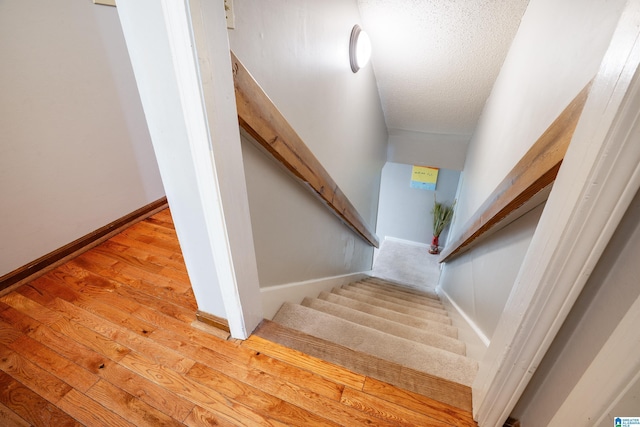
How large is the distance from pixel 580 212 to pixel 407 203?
440 cm

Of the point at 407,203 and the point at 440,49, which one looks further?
the point at 407,203

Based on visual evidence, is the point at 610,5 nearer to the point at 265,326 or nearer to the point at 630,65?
the point at 630,65

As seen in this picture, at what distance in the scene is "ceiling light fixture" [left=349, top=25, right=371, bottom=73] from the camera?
61.2 inches

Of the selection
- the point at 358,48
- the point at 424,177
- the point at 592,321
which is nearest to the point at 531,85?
the point at 358,48

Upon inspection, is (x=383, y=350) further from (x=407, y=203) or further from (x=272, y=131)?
(x=407, y=203)

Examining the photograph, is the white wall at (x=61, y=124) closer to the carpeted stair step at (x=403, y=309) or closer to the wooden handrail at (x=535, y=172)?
the carpeted stair step at (x=403, y=309)

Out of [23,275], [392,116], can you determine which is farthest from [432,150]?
[23,275]

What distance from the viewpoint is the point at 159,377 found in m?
0.99

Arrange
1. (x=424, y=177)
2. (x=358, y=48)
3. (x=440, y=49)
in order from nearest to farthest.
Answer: (x=358, y=48) < (x=440, y=49) < (x=424, y=177)

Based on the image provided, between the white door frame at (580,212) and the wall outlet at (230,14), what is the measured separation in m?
0.81

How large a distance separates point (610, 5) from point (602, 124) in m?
0.54

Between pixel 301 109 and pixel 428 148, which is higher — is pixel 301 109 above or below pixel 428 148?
above

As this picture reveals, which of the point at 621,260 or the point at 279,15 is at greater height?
the point at 279,15

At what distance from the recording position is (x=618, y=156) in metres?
0.42
